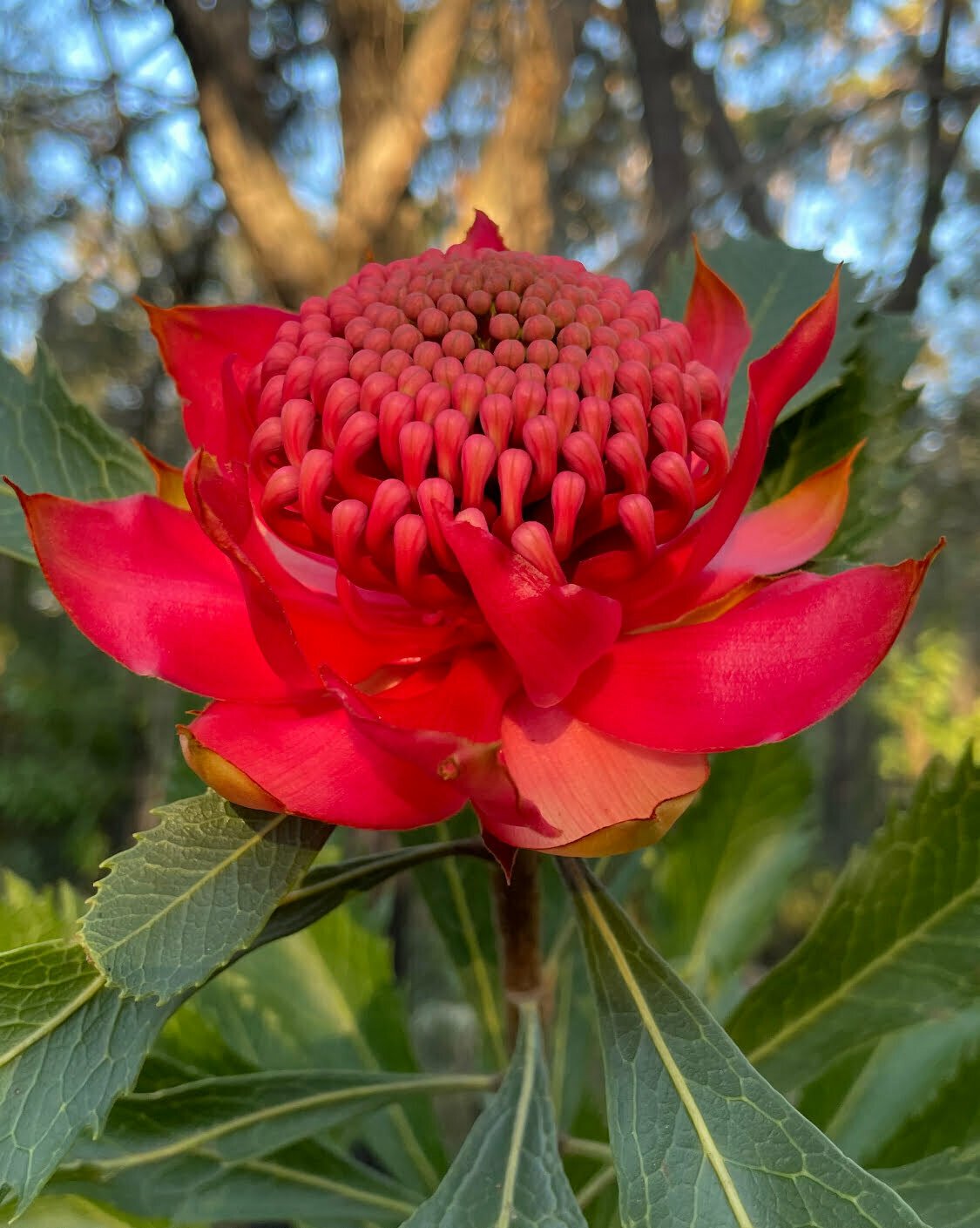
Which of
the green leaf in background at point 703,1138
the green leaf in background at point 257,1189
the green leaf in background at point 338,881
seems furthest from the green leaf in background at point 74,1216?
the green leaf in background at point 703,1138

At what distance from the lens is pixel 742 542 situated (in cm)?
71

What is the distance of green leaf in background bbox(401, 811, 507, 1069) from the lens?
3.50ft

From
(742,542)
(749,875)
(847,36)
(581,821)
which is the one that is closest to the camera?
(581,821)

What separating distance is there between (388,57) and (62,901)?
1.53 meters

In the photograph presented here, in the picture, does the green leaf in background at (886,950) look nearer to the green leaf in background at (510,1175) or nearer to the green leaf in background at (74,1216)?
the green leaf in background at (510,1175)

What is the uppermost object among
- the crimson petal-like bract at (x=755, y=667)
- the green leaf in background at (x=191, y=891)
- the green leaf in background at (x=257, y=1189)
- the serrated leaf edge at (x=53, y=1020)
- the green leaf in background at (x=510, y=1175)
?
the crimson petal-like bract at (x=755, y=667)

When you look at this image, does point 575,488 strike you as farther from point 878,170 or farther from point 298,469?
point 878,170

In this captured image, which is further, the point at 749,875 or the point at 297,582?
the point at 749,875

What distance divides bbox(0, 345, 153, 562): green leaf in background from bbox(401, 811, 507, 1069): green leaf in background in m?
0.50

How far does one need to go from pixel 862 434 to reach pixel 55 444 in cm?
73

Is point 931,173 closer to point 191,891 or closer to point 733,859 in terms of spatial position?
point 733,859

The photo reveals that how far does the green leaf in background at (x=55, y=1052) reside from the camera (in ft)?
1.79

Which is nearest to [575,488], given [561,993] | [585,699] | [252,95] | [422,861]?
[585,699]

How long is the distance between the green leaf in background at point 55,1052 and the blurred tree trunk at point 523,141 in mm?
1678
